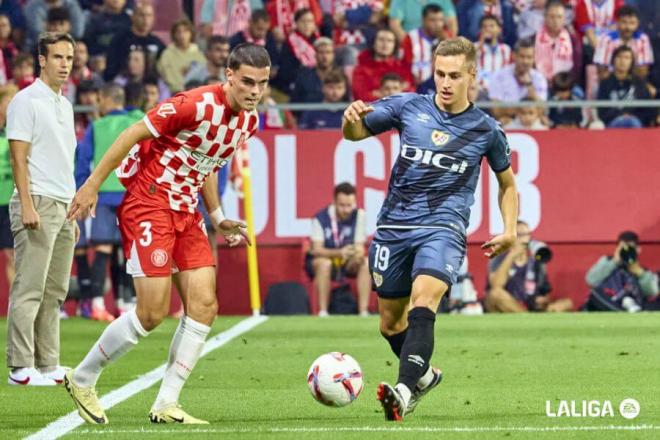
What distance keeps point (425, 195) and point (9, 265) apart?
931cm

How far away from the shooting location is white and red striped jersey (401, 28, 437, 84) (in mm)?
18656

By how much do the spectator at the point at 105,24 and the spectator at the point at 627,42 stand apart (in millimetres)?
6055

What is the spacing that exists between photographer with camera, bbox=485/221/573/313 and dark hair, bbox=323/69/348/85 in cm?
277

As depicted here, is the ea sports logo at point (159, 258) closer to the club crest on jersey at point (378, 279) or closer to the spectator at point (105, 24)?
the club crest on jersey at point (378, 279)

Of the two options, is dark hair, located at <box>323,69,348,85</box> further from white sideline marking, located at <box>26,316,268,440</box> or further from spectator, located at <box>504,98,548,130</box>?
white sideline marking, located at <box>26,316,268,440</box>

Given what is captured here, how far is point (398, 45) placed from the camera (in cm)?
1889

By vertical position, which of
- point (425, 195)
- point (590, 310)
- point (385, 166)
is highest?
point (425, 195)

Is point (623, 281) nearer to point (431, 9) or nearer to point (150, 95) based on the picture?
point (431, 9)

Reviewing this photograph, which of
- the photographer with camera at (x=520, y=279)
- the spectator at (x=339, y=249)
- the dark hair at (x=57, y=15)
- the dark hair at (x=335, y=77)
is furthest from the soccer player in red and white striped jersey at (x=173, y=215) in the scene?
the dark hair at (x=57, y=15)

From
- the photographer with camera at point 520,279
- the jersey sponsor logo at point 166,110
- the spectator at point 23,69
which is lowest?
the photographer with camera at point 520,279

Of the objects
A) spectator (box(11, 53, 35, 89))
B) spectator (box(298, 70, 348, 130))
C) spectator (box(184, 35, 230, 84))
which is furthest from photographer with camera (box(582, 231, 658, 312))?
spectator (box(11, 53, 35, 89))

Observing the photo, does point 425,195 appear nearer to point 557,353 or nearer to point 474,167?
point 474,167

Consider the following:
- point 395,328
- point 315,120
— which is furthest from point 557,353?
point 315,120

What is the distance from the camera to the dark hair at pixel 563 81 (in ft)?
60.3
